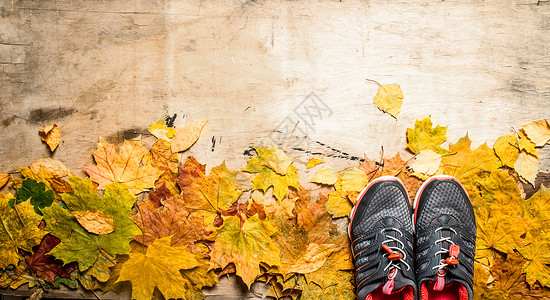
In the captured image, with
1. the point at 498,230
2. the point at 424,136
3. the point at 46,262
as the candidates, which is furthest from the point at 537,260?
the point at 46,262

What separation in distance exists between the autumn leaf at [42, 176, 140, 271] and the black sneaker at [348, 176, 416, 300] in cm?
107

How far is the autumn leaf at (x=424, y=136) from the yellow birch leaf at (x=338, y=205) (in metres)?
0.41

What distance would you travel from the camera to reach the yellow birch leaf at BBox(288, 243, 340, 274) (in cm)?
170

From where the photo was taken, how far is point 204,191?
5.64 ft

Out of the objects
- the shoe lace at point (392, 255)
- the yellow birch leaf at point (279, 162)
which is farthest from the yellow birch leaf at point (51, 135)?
the shoe lace at point (392, 255)

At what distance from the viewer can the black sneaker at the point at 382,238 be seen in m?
1.68

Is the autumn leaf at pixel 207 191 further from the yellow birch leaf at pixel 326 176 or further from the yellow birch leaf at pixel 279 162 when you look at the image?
the yellow birch leaf at pixel 326 176

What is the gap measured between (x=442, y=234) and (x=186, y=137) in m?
1.34

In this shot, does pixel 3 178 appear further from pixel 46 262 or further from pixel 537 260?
pixel 537 260

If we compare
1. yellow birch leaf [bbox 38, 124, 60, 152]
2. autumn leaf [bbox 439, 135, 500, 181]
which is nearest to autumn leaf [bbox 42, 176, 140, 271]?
yellow birch leaf [bbox 38, 124, 60, 152]

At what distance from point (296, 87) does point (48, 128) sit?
49.5 inches

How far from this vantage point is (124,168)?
175 cm

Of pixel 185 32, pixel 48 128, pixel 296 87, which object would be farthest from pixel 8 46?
pixel 296 87

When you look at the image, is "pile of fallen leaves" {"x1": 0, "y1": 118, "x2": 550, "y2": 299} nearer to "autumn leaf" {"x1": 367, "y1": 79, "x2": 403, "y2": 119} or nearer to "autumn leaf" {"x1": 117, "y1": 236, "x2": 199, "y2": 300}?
"autumn leaf" {"x1": 117, "y1": 236, "x2": 199, "y2": 300}
